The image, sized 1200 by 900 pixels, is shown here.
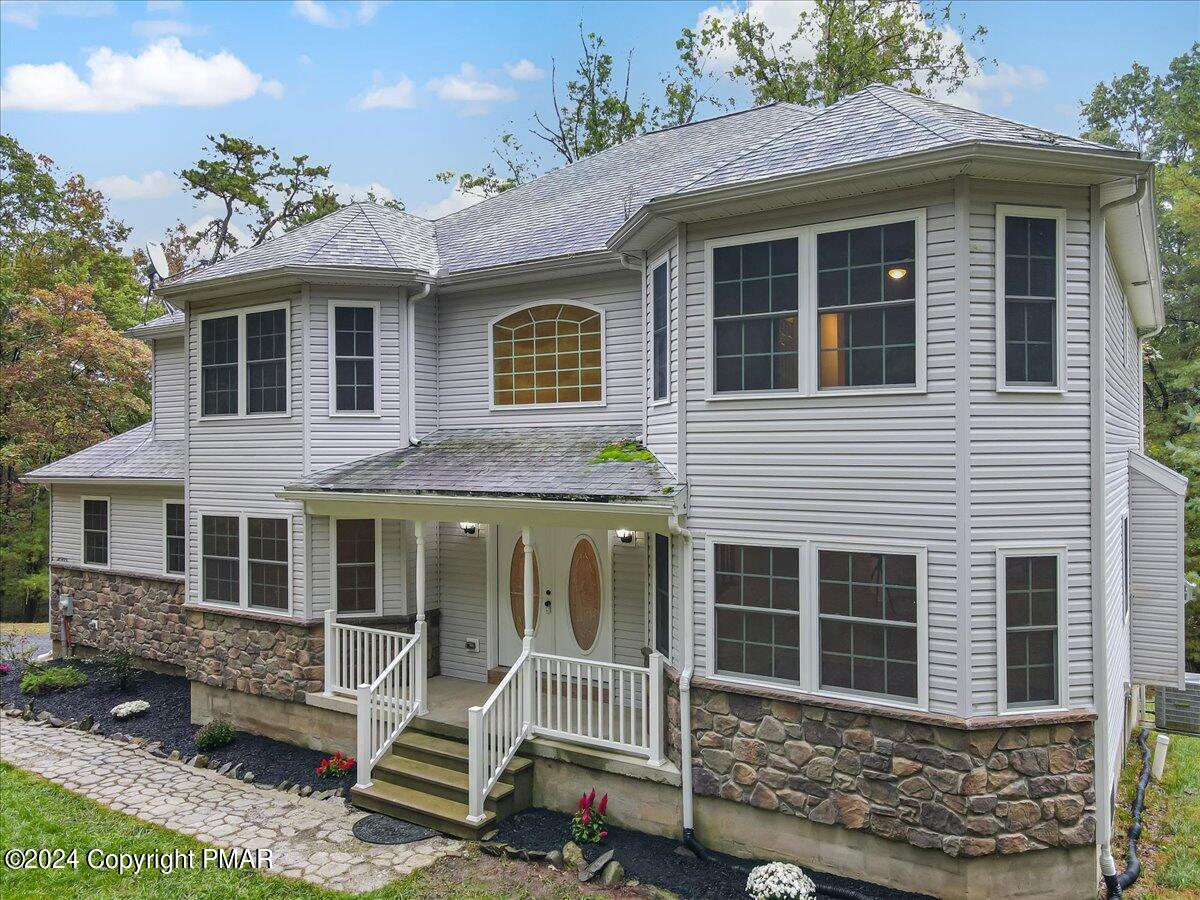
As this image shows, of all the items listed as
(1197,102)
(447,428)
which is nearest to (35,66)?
(447,428)

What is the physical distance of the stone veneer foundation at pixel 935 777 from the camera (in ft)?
18.0

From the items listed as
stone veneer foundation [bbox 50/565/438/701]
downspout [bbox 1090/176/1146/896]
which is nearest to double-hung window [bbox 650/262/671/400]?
downspout [bbox 1090/176/1146/896]

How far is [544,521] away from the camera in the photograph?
24.6 ft

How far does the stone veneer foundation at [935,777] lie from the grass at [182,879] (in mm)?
2274

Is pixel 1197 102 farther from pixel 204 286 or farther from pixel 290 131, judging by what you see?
pixel 290 131

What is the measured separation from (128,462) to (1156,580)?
1659 cm

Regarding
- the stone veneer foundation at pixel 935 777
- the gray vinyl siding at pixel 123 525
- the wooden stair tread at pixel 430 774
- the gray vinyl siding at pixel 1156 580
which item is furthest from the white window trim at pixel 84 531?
the gray vinyl siding at pixel 1156 580

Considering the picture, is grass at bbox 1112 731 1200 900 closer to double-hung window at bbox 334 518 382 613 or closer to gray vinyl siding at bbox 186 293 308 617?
double-hung window at bbox 334 518 382 613

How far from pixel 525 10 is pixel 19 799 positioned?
84.5ft

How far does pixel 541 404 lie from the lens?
9.66 m

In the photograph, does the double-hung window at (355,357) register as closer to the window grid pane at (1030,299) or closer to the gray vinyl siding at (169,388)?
the gray vinyl siding at (169,388)

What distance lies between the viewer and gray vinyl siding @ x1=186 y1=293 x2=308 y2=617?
933 centimetres

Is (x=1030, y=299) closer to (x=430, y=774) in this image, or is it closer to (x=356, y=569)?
(x=430, y=774)

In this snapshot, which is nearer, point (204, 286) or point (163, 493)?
point (204, 286)
